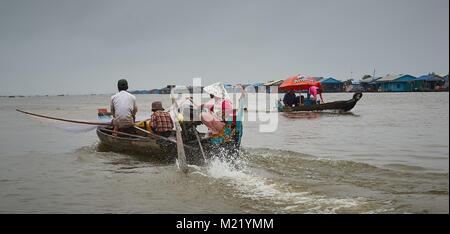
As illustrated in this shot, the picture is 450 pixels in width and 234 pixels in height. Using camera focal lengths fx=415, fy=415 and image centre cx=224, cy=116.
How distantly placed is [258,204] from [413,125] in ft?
38.3

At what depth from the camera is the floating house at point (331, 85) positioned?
206 feet

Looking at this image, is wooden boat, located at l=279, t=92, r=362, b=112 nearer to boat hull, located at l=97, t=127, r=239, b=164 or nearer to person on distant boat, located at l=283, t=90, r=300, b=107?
person on distant boat, located at l=283, t=90, r=300, b=107

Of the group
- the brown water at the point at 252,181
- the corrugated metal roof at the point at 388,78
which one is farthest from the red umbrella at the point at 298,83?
the corrugated metal roof at the point at 388,78

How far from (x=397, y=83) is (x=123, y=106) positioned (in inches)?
2159

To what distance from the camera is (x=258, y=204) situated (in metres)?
5.25

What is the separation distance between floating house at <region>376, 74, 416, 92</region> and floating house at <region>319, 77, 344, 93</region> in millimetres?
6503

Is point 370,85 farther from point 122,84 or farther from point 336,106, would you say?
point 122,84

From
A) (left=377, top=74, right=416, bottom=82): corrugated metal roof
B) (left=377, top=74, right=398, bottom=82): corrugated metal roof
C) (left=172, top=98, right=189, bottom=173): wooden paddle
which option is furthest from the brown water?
(left=377, top=74, right=398, bottom=82): corrugated metal roof

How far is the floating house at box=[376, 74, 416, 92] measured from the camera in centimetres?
5572

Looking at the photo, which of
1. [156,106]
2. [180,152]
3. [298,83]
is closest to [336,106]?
[298,83]

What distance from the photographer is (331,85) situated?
6719cm

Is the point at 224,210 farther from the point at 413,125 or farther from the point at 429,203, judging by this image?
the point at 413,125
